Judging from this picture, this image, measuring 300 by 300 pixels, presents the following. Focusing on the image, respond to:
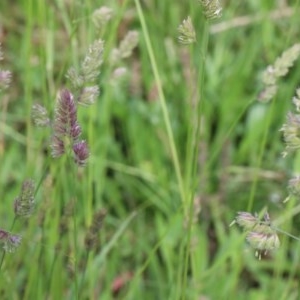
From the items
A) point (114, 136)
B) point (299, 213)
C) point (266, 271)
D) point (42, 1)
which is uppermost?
point (42, 1)

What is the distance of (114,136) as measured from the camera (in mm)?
2326

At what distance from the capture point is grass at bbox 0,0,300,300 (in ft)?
5.83

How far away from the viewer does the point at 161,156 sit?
7.20ft

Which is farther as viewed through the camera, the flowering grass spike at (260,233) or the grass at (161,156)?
the grass at (161,156)

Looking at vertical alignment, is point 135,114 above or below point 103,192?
above

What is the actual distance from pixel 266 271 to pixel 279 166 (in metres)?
0.31

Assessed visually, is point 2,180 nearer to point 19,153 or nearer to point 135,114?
point 19,153

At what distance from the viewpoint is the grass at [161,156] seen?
1777mm

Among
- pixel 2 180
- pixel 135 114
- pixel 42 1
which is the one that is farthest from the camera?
pixel 135 114

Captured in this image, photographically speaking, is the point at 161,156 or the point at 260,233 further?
the point at 161,156

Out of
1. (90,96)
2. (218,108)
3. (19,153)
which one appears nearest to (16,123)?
(19,153)

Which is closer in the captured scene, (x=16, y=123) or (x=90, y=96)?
(x=90, y=96)

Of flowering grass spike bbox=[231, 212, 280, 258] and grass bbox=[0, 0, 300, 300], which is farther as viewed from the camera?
grass bbox=[0, 0, 300, 300]

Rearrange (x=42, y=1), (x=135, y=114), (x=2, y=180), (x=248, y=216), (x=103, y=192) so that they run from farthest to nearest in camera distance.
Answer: (x=135, y=114), (x=103, y=192), (x=2, y=180), (x=42, y=1), (x=248, y=216)
